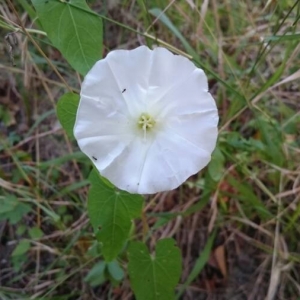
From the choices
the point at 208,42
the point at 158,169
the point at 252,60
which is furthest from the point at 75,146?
the point at 158,169

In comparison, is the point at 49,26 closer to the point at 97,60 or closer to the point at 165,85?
the point at 97,60

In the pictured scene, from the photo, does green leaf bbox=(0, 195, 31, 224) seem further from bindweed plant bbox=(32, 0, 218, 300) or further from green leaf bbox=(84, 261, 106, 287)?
bindweed plant bbox=(32, 0, 218, 300)

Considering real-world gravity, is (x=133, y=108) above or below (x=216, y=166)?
above

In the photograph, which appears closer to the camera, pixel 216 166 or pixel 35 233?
pixel 216 166

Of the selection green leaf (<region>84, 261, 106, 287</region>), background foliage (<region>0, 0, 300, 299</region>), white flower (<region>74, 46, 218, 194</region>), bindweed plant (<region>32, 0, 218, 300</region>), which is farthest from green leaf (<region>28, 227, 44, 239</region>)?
white flower (<region>74, 46, 218, 194</region>)

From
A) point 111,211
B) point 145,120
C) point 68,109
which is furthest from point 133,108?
point 111,211

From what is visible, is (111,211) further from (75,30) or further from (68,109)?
(75,30)
